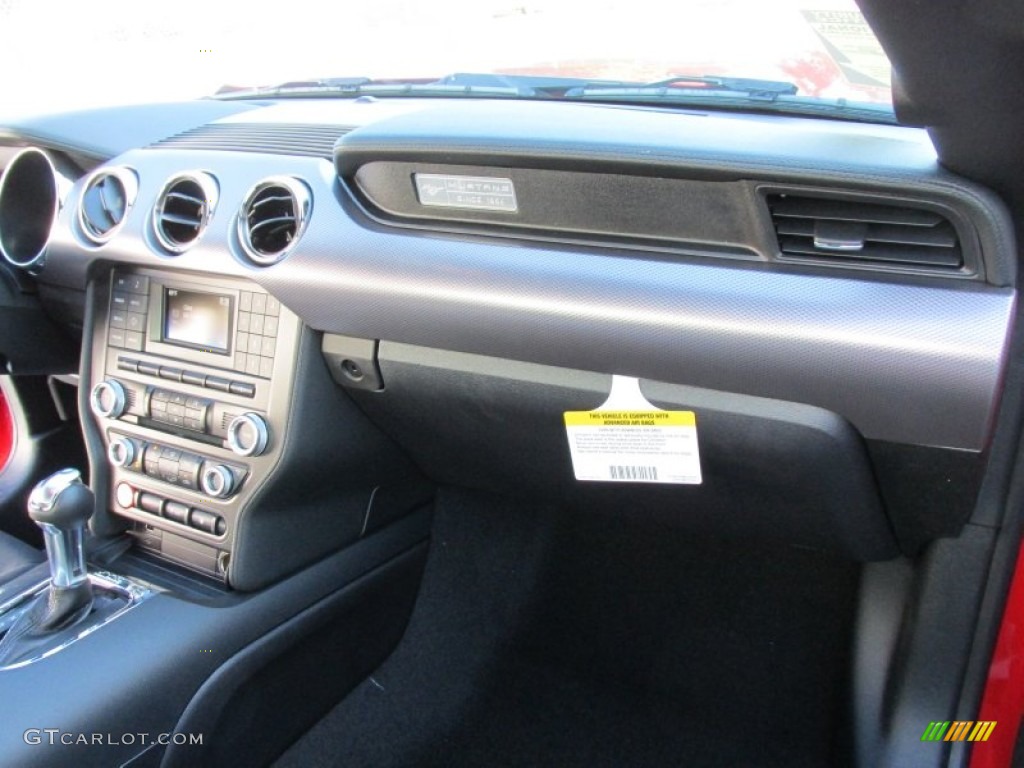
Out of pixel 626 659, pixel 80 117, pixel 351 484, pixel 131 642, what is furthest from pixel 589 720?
pixel 80 117

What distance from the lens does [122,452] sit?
1.65 m

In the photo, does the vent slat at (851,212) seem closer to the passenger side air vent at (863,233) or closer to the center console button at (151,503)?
the passenger side air vent at (863,233)

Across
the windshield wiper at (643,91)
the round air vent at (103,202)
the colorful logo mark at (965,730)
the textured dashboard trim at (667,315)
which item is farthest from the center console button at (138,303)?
the colorful logo mark at (965,730)

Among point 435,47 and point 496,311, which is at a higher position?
point 435,47

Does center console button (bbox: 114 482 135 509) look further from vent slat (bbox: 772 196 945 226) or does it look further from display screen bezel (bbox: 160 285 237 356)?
vent slat (bbox: 772 196 945 226)

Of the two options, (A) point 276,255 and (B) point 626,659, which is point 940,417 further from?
(B) point 626,659

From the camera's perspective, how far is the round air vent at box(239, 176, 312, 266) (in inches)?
55.6

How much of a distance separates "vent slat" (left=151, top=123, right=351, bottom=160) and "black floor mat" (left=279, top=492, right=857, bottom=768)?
823mm

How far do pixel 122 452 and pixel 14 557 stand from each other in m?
0.35

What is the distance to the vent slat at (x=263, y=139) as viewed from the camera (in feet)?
4.94

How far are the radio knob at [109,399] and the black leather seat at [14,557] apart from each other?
0.33m

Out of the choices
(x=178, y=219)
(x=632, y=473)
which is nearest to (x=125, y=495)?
(x=178, y=219)

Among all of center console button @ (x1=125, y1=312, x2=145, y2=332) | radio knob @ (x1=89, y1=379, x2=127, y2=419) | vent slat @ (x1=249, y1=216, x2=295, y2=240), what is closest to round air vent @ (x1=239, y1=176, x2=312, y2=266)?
vent slat @ (x1=249, y1=216, x2=295, y2=240)

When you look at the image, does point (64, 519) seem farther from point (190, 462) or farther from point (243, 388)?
point (243, 388)
